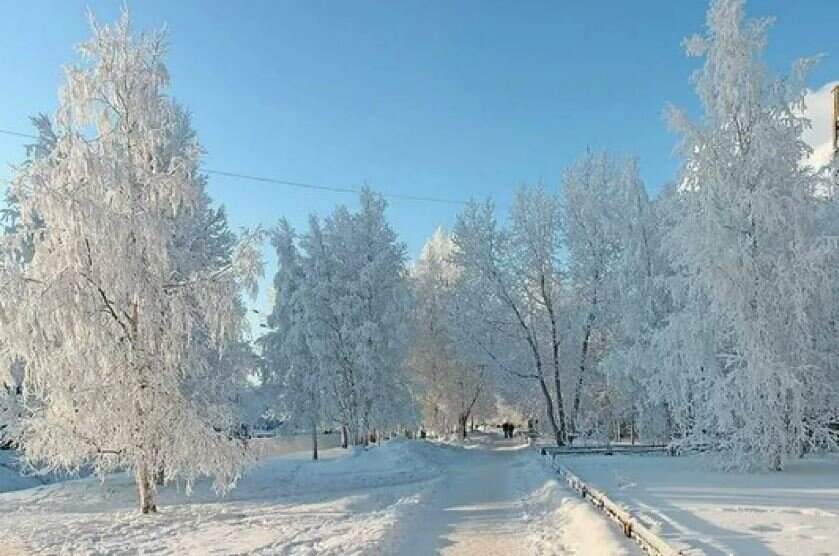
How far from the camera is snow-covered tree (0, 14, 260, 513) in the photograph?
14.1m

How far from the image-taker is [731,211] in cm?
1897

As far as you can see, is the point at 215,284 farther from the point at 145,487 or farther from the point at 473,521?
the point at 473,521

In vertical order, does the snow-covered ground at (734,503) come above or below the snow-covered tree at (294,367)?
below

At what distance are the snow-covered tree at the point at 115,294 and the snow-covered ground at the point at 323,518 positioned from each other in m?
1.54

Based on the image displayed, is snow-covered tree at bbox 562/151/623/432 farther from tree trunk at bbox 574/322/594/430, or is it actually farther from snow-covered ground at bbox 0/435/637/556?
snow-covered ground at bbox 0/435/637/556

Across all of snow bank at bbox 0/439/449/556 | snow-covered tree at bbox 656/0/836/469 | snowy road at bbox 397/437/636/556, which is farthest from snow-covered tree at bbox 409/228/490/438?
snowy road at bbox 397/437/636/556

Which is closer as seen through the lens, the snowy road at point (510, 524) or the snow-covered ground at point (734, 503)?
the snow-covered ground at point (734, 503)

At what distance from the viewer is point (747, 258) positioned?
1844 centimetres

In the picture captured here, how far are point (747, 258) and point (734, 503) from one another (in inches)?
305

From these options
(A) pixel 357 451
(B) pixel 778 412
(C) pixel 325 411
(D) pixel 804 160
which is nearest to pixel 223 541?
(B) pixel 778 412

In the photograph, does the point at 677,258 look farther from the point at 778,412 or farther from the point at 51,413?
the point at 51,413

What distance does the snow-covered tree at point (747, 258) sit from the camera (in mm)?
18047

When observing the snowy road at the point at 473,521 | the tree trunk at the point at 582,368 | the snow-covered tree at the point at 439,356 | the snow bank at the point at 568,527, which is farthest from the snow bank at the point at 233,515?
the snow-covered tree at the point at 439,356

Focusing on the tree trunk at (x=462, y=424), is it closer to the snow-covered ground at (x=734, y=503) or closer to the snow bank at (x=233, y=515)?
the snow bank at (x=233, y=515)
